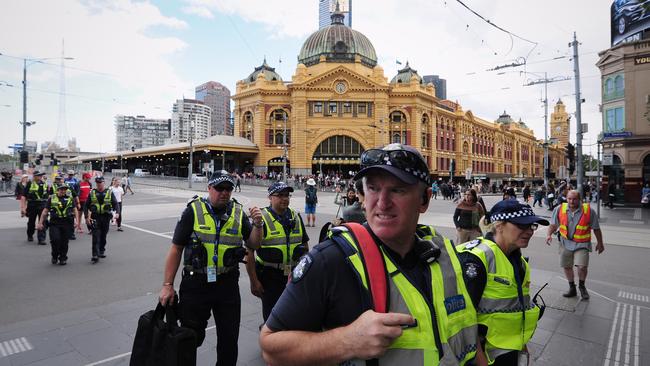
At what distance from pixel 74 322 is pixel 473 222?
6939 mm

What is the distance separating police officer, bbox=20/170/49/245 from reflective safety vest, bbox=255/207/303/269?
9866 mm

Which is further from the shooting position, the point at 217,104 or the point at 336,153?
the point at 217,104

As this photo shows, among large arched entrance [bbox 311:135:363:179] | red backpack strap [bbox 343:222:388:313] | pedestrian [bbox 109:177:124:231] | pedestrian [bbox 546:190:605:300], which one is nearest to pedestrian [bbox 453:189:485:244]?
pedestrian [bbox 546:190:605:300]

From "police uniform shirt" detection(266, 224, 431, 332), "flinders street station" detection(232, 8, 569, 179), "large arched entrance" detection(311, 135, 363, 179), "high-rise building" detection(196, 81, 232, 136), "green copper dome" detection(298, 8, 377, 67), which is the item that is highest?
"high-rise building" detection(196, 81, 232, 136)

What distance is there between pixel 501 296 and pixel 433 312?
1.59 metres

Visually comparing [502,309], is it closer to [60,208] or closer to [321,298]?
[321,298]

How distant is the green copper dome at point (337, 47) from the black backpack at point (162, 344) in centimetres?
5881

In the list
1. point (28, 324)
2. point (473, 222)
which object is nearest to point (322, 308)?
→ point (28, 324)

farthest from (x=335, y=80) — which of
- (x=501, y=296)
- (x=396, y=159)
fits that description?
(x=396, y=159)

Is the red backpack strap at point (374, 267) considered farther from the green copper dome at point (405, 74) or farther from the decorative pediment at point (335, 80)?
the green copper dome at point (405, 74)

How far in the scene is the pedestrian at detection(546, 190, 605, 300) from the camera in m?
6.30

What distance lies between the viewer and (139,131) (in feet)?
562

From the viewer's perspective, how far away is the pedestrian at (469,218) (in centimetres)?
720

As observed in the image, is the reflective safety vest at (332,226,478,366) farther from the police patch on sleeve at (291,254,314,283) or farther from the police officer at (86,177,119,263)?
the police officer at (86,177,119,263)
